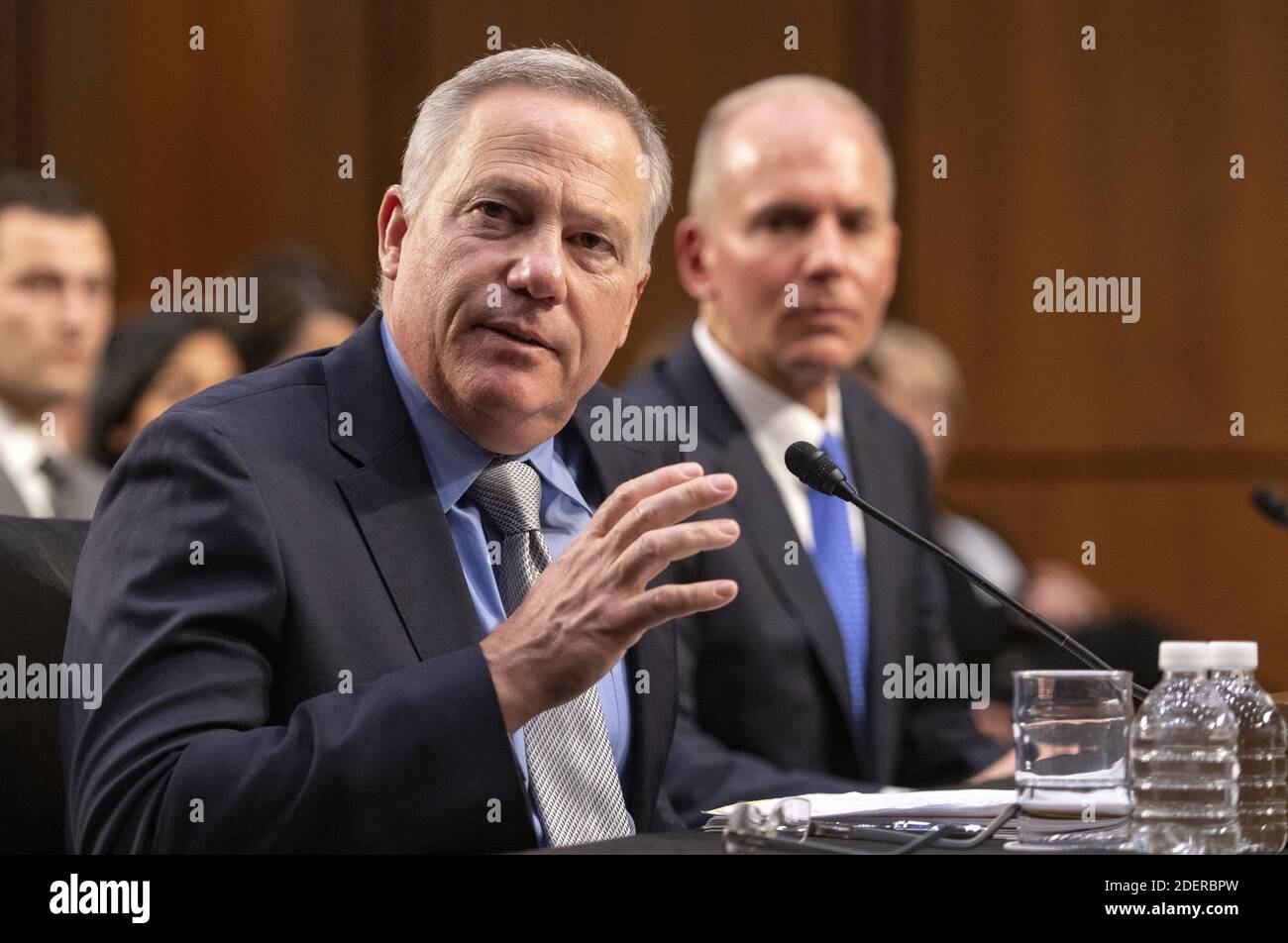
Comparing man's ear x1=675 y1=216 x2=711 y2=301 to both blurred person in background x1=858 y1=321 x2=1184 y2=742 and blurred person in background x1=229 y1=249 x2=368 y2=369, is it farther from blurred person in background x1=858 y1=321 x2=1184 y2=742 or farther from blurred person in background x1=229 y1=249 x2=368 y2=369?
blurred person in background x1=229 y1=249 x2=368 y2=369

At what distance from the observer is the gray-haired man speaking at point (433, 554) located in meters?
1.46

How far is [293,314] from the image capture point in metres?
3.93

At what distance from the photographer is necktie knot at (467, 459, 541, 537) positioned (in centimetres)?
181

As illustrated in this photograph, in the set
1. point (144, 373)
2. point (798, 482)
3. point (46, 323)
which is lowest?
point (798, 482)

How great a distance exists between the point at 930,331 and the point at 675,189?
0.99 m

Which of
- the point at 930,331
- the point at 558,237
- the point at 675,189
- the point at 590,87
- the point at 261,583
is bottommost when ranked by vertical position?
the point at 261,583

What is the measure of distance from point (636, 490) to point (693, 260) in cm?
178

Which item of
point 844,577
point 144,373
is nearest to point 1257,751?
point 844,577

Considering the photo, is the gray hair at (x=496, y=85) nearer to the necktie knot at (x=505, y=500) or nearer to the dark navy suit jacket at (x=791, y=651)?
the necktie knot at (x=505, y=500)

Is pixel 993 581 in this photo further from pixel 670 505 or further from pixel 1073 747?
pixel 670 505

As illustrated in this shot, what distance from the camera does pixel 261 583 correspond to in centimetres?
159
